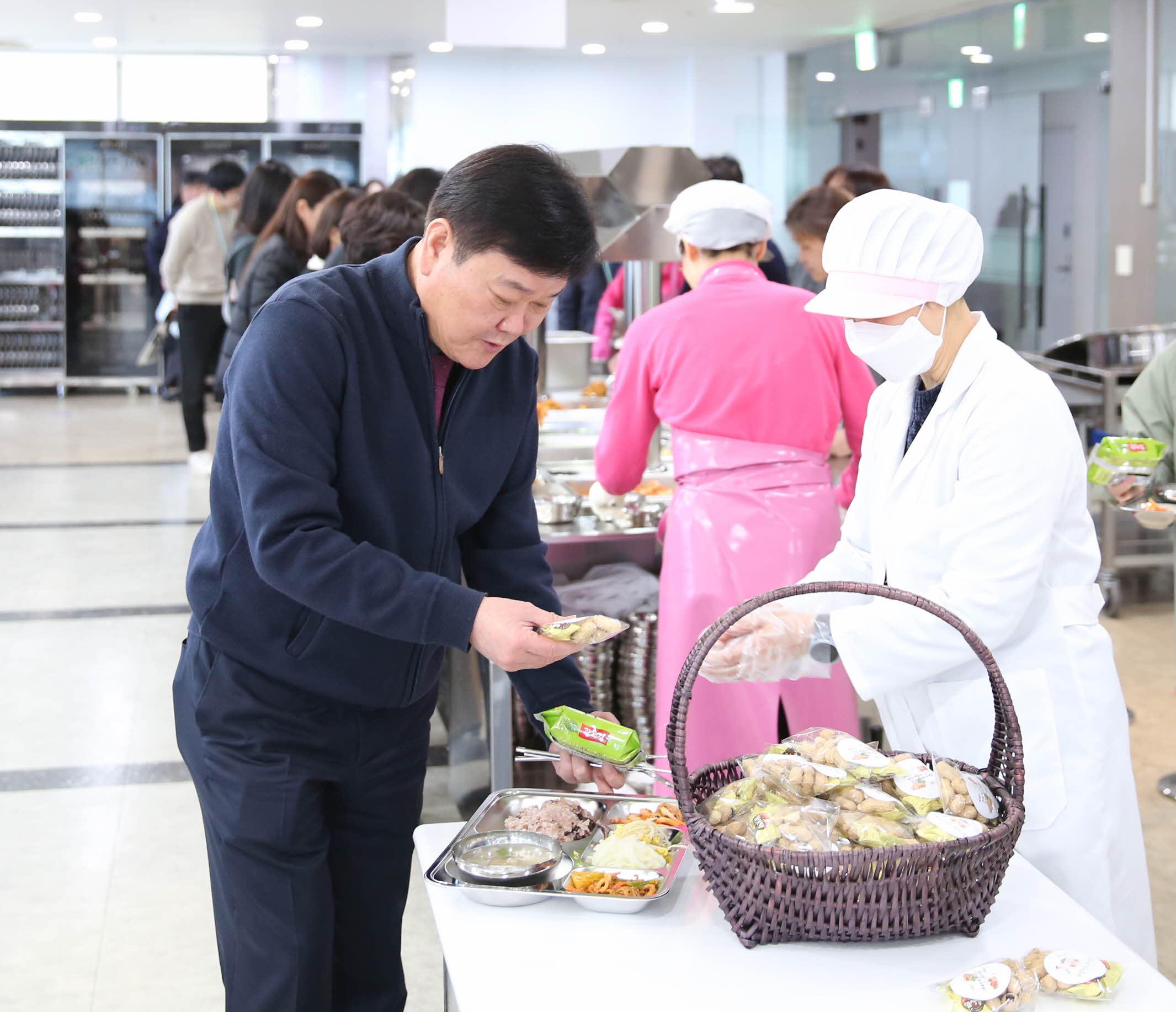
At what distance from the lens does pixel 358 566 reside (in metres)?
1.62

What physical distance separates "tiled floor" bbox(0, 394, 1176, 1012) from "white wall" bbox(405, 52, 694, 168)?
636 centimetres

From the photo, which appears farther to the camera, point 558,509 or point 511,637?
point 558,509

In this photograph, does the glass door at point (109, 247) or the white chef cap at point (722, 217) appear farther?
the glass door at point (109, 247)

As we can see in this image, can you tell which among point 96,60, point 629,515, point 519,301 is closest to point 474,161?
point 519,301

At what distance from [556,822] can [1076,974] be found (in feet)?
2.12

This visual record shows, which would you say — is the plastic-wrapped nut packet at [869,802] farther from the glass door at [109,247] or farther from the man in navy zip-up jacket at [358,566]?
the glass door at [109,247]

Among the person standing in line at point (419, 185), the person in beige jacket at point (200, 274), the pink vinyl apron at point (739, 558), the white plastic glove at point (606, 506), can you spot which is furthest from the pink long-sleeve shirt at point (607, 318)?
the pink vinyl apron at point (739, 558)

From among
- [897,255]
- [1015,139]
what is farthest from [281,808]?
[1015,139]

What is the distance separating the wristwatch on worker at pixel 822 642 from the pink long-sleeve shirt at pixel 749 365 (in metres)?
1.28

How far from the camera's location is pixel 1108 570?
5.95 meters

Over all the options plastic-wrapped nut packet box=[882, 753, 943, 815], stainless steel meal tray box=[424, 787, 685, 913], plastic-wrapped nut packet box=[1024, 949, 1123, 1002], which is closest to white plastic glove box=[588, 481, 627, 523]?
stainless steel meal tray box=[424, 787, 685, 913]

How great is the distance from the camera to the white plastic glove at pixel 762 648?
190 centimetres

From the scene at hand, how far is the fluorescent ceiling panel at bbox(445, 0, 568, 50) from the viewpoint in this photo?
210 inches

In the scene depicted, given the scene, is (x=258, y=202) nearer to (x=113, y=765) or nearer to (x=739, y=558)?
(x=113, y=765)
